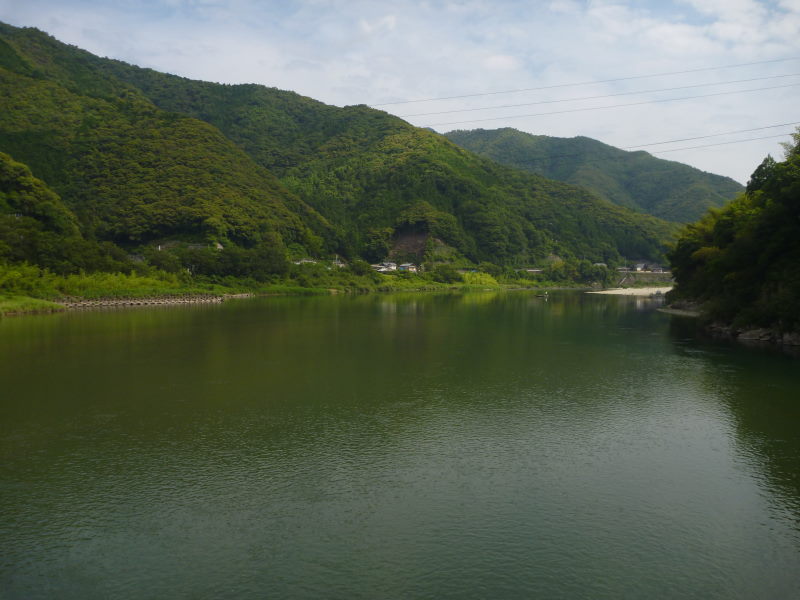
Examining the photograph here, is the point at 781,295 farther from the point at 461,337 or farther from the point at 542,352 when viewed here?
the point at 461,337

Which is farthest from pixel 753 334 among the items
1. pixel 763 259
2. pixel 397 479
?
pixel 397 479

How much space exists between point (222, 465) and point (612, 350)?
2034cm

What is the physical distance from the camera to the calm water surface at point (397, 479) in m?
7.30

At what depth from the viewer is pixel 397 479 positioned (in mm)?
10250

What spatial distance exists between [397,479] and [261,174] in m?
110

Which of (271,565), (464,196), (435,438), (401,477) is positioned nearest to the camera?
(271,565)

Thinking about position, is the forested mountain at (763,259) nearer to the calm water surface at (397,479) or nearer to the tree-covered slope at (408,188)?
the calm water surface at (397,479)

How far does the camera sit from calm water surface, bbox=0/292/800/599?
287 inches

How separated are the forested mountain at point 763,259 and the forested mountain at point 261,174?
2407 inches

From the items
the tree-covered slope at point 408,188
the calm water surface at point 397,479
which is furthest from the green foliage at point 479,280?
the calm water surface at point 397,479

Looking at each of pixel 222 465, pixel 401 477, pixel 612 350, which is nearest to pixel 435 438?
pixel 401 477

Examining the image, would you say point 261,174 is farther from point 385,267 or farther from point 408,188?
point 408,188

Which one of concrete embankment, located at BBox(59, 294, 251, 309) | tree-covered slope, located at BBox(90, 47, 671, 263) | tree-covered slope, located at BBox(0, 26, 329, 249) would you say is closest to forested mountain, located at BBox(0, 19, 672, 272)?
tree-covered slope, located at BBox(0, 26, 329, 249)

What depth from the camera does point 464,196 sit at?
139 m
